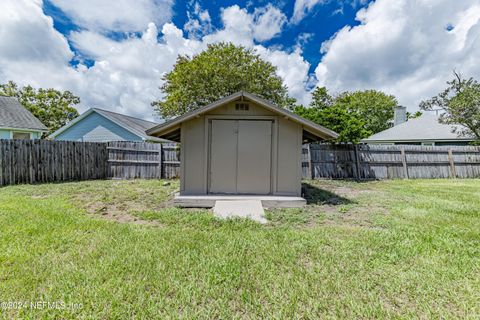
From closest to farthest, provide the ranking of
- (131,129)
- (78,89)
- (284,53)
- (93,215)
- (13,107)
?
(93,215) → (131,129) → (13,107) → (284,53) → (78,89)

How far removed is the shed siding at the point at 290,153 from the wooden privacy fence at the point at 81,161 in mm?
6674

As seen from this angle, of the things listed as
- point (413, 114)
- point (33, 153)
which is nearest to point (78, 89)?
point (33, 153)

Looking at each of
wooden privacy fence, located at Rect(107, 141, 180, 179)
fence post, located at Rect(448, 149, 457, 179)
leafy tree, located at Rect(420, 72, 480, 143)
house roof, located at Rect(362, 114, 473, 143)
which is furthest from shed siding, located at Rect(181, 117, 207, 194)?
house roof, located at Rect(362, 114, 473, 143)

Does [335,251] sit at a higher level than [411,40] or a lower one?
lower

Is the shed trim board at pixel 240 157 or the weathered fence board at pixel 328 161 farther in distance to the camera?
the weathered fence board at pixel 328 161

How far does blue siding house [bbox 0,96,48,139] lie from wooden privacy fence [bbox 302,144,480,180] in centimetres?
1759

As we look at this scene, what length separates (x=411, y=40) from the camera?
1209cm

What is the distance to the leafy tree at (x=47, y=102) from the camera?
25.7 metres

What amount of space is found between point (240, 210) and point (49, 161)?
29.2 feet

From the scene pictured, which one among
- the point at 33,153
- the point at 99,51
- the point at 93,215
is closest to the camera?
the point at 93,215

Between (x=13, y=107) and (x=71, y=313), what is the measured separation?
20837mm

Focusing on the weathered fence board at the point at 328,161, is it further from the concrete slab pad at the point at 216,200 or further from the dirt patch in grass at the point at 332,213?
the concrete slab pad at the point at 216,200

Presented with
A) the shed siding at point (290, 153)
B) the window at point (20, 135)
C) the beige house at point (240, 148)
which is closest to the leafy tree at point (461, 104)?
the beige house at point (240, 148)

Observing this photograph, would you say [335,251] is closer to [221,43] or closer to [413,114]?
[221,43]
